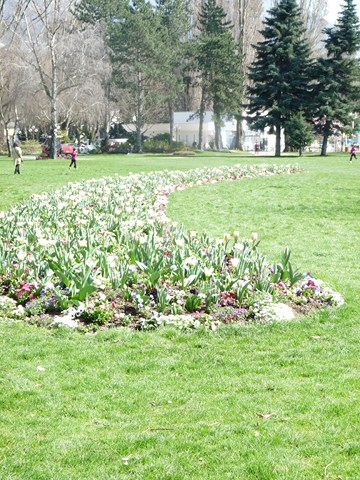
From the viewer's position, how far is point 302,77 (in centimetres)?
4425

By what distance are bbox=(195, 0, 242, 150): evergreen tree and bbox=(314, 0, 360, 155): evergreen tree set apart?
8.99m

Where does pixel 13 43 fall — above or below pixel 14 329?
above

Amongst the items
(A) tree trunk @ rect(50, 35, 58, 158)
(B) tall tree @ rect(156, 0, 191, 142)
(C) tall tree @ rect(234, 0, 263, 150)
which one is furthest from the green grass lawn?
(C) tall tree @ rect(234, 0, 263, 150)

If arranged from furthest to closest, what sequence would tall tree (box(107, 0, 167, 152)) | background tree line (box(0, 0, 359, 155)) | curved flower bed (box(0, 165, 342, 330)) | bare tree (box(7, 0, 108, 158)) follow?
tall tree (box(107, 0, 167, 152)), bare tree (box(7, 0, 108, 158)), background tree line (box(0, 0, 359, 155)), curved flower bed (box(0, 165, 342, 330))

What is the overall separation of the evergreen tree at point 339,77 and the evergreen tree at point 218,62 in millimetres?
→ 8990

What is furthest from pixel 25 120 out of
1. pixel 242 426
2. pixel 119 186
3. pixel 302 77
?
pixel 242 426

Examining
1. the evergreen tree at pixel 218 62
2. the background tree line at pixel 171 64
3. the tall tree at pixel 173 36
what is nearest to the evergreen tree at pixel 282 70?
the background tree line at pixel 171 64

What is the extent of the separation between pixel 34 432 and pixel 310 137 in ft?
134

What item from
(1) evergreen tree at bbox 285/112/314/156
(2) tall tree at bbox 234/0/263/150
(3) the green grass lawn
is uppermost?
(2) tall tree at bbox 234/0/263/150

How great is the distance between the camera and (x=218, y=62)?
5144 centimetres

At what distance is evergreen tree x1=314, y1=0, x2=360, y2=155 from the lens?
43.0 meters

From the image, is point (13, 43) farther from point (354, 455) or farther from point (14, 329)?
point (354, 455)

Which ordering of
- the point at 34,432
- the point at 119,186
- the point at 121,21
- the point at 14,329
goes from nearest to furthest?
1. the point at 34,432
2. the point at 14,329
3. the point at 119,186
4. the point at 121,21

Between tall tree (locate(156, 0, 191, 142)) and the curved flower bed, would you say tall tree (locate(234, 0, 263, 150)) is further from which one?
the curved flower bed
